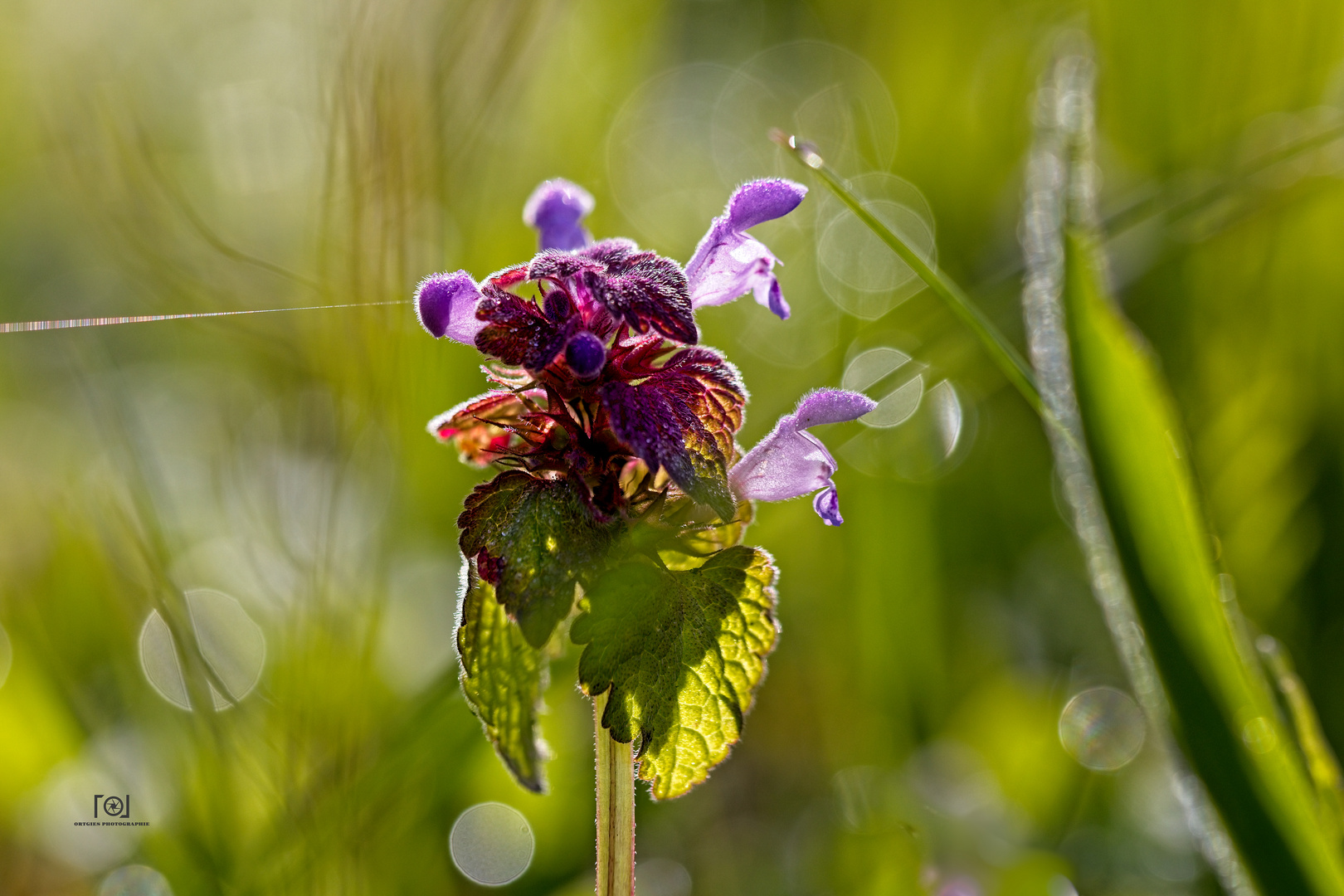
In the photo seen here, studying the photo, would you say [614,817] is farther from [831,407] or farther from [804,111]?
[804,111]

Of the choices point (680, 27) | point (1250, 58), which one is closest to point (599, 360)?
point (1250, 58)

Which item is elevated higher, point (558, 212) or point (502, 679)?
point (558, 212)

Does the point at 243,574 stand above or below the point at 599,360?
below

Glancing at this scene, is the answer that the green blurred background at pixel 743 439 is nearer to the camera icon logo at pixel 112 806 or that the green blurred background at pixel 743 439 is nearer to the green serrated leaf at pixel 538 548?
the camera icon logo at pixel 112 806

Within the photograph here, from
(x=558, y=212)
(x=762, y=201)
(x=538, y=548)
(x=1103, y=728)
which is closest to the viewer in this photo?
(x=538, y=548)

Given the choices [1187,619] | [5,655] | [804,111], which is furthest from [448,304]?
[804,111]

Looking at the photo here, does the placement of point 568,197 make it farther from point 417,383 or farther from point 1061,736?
point 1061,736
